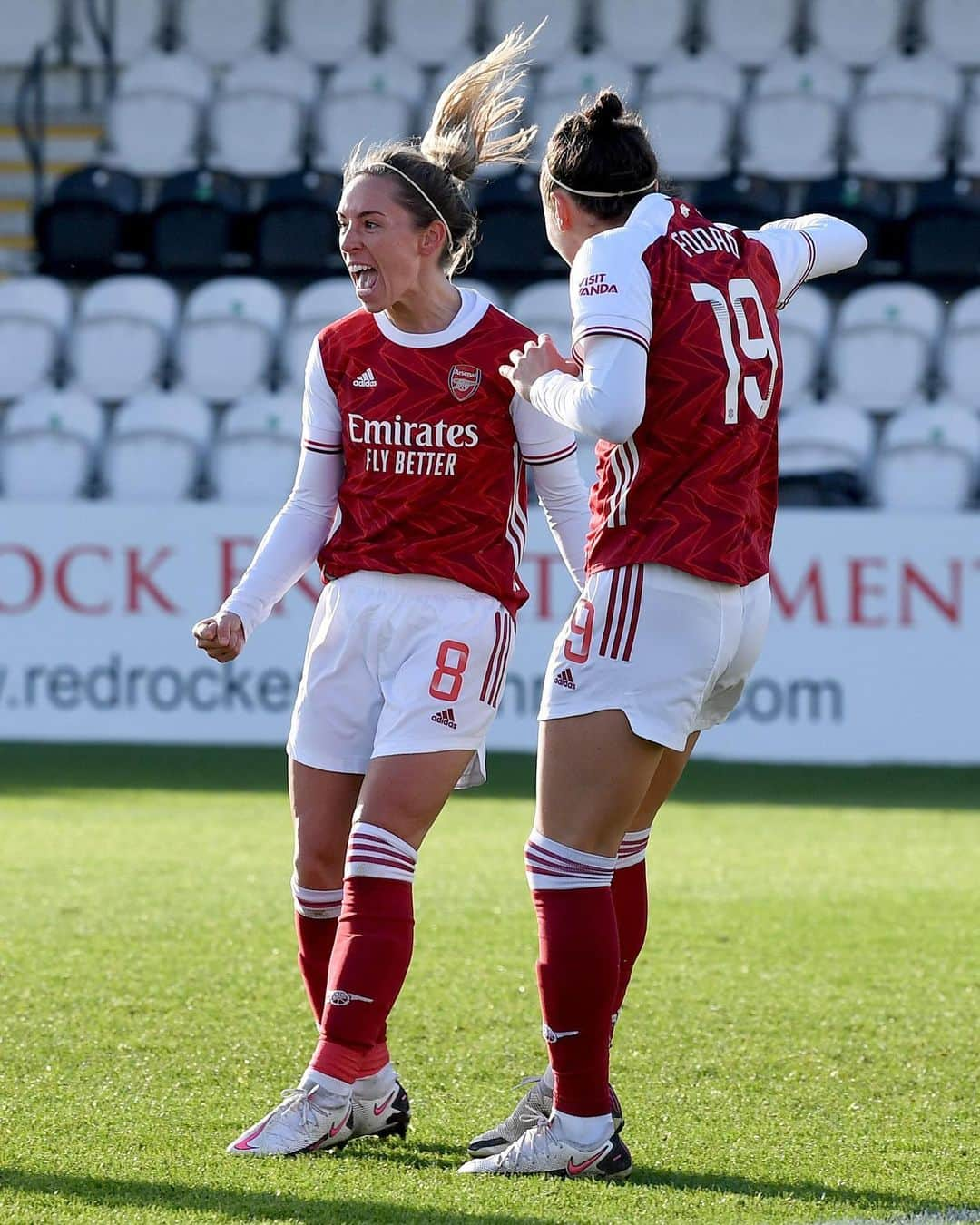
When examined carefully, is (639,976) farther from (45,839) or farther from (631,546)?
(45,839)

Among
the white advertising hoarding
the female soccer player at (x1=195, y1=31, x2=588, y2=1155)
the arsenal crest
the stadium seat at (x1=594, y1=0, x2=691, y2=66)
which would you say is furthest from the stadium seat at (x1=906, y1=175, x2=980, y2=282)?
the arsenal crest

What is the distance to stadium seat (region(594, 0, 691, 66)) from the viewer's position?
47.0 ft

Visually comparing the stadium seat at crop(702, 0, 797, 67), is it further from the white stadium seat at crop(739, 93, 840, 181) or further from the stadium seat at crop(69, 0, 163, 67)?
the stadium seat at crop(69, 0, 163, 67)

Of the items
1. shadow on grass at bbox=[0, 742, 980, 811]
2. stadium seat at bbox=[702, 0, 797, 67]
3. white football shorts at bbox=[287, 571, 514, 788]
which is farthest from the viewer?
stadium seat at bbox=[702, 0, 797, 67]

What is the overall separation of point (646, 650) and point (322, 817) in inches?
28.3

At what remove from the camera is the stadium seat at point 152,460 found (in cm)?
1071

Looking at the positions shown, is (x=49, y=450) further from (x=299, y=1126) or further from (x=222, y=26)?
(x=299, y=1126)

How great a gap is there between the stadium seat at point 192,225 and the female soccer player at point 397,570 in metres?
9.34

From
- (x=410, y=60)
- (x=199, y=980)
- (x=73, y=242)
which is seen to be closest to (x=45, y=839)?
(x=199, y=980)

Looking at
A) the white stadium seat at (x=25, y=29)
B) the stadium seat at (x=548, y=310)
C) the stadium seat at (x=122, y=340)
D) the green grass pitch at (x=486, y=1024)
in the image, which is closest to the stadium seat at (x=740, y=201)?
the stadium seat at (x=548, y=310)

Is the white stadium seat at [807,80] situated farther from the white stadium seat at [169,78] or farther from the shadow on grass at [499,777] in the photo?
the shadow on grass at [499,777]

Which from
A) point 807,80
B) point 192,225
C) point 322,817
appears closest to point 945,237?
point 807,80

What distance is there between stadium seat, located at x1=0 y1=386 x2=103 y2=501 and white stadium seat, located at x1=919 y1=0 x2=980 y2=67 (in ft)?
24.5

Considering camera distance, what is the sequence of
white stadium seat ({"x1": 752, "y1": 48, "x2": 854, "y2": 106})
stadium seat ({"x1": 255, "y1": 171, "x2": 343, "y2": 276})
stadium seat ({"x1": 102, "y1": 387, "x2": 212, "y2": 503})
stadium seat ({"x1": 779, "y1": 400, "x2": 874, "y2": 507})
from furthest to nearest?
white stadium seat ({"x1": 752, "y1": 48, "x2": 854, "y2": 106}) → stadium seat ({"x1": 255, "y1": 171, "x2": 343, "y2": 276}) → stadium seat ({"x1": 102, "y1": 387, "x2": 212, "y2": 503}) → stadium seat ({"x1": 779, "y1": 400, "x2": 874, "y2": 507})
